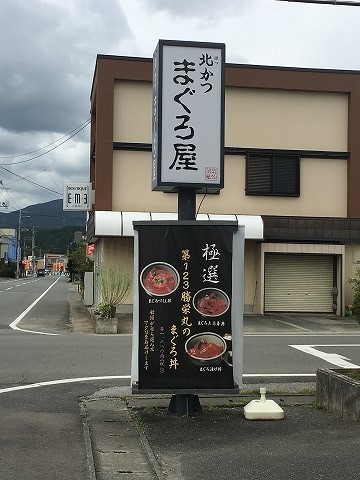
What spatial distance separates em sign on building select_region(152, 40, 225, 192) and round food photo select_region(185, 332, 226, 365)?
1.78m

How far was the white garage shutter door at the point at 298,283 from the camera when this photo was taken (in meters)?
24.6

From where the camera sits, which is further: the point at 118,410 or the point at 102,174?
the point at 102,174

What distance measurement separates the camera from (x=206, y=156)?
27.1ft

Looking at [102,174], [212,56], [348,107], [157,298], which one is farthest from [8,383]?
[348,107]

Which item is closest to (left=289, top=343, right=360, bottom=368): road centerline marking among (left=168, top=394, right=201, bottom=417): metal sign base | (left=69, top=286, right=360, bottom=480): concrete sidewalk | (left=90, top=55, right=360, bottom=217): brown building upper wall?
(left=69, top=286, right=360, bottom=480): concrete sidewalk

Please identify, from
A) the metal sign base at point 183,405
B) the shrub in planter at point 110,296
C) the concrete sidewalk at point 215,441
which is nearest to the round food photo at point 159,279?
the metal sign base at point 183,405

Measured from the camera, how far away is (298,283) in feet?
80.9

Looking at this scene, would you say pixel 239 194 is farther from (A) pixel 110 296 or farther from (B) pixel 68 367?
(B) pixel 68 367

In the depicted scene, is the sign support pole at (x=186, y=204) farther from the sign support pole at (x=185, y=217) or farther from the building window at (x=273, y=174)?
the building window at (x=273, y=174)

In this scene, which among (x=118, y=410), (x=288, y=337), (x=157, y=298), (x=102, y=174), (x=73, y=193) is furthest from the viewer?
(x=73, y=193)

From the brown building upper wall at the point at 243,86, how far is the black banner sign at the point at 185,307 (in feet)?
51.3

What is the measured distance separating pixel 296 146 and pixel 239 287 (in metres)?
17.5

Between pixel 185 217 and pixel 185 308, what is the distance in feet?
3.75

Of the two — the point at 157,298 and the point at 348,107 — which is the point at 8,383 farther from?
the point at 348,107
